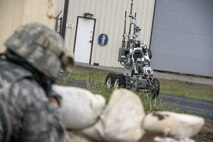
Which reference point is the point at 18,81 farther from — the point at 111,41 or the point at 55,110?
the point at 111,41

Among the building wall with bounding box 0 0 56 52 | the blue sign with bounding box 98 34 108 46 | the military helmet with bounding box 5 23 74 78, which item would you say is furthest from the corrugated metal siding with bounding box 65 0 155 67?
the military helmet with bounding box 5 23 74 78

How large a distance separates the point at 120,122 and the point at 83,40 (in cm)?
2533

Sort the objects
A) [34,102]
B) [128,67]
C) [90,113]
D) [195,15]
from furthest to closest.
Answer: [195,15]
[128,67]
[90,113]
[34,102]

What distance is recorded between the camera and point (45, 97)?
→ 9.40 ft

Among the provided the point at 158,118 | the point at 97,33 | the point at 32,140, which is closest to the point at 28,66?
the point at 32,140

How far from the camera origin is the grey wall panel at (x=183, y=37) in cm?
3091

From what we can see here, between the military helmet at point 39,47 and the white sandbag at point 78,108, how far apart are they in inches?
28.6

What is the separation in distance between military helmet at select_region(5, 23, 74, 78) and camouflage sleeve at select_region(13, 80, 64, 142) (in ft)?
0.36

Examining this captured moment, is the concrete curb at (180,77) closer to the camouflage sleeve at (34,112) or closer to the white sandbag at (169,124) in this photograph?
the white sandbag at (169,124)

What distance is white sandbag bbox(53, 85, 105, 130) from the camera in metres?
3.66

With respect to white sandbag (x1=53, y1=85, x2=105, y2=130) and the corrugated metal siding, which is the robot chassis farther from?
the corrugated metal siding

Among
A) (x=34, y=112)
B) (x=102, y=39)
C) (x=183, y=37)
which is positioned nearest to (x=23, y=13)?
(x=34, y=112)

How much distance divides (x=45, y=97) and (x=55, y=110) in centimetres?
8

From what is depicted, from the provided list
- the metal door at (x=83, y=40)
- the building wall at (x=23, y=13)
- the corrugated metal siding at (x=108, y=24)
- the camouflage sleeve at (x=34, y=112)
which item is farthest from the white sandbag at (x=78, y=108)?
the corrugated metal siding at (x=108, y=24)
